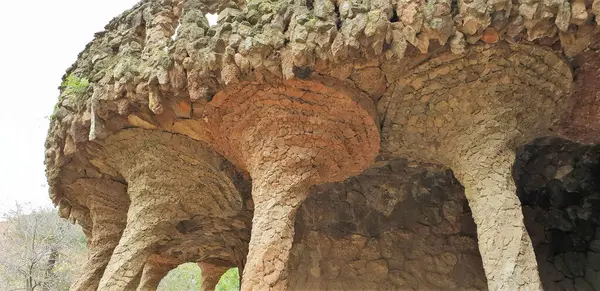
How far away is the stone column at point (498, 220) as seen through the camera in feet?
11.0

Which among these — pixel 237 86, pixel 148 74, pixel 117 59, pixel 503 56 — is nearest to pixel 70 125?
pixel 117 59

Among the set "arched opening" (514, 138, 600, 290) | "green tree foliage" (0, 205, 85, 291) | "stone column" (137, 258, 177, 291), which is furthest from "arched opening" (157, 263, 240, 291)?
"arched opening" (514, 138, 600, 290)

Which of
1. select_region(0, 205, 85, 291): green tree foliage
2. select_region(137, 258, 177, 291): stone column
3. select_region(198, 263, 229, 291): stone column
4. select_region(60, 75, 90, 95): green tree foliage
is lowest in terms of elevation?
select_region(137, 258, 177, 291): stone column

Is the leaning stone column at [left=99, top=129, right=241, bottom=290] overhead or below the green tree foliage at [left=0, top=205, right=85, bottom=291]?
below

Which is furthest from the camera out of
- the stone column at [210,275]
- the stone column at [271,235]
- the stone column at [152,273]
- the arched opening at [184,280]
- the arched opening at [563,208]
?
the arched opening at [184,280]

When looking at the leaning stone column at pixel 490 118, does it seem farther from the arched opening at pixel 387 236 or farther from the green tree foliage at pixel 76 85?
the green tree foliage at pixel 76 85

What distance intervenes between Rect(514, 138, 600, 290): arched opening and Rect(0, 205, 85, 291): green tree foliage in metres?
11.4

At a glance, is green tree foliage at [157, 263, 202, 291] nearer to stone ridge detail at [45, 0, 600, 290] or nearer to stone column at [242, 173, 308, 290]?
stone ridge detail at [45, 0, 600, 290]

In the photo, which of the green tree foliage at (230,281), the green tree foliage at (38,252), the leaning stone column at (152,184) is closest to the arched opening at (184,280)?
the green tree foliage at (230,281)

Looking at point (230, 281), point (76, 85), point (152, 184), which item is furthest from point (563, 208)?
point (230, 281)

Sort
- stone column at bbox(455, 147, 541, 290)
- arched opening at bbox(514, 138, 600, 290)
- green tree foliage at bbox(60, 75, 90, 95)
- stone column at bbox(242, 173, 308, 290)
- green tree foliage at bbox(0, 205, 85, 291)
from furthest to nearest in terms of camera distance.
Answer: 1. green tree foliage at bbox(0, 205, 85, 291)
2. arched opening at bbox(514, 138, 600, 290)
3. green tree foliage at bbox(60, 75, 90, 95)
4. stone column at bbox(242, 173, 308, 290)
5. stone column at bbox(455, 147, 541, 290)

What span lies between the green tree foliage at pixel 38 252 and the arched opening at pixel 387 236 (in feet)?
30.9

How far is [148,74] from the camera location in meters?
4.25

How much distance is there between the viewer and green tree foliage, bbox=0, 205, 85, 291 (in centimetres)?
1292
